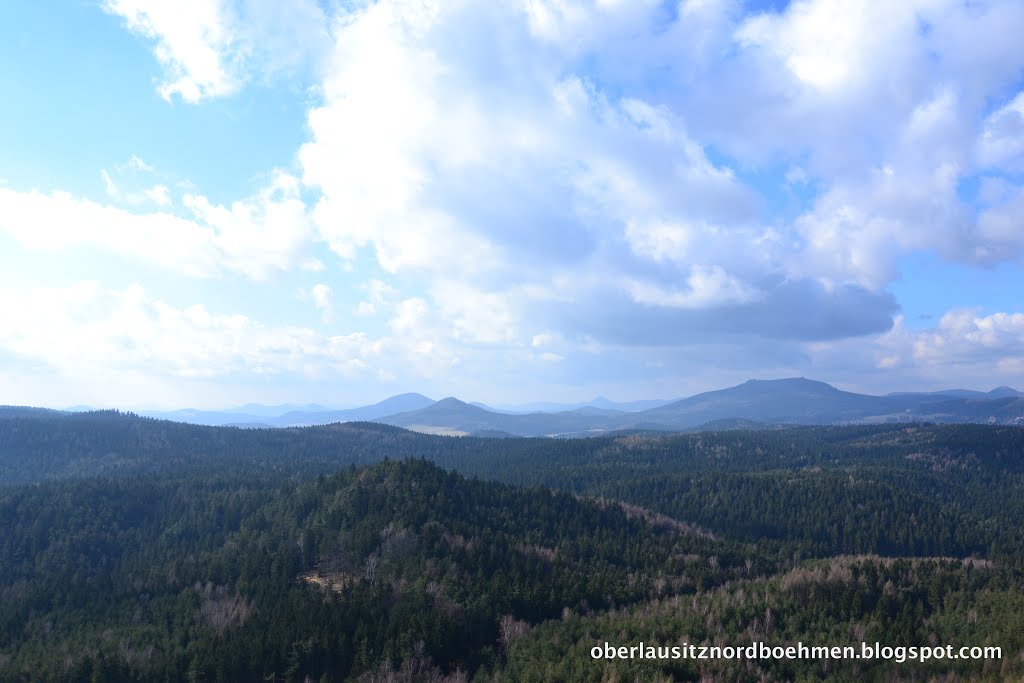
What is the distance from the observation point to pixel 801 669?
215 ft

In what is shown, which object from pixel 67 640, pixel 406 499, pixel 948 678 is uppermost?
pixel 406 499

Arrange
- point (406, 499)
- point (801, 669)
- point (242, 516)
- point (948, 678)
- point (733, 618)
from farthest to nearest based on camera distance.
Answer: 1. point (242, 516)
2. point (406, 499)
3. point (733, 618)
4. point (801, 669)
5. point (948, 678)

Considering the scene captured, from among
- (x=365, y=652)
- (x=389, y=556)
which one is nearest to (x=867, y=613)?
(x=365, y=652)

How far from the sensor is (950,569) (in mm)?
109938

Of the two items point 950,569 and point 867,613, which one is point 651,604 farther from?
point 950,569

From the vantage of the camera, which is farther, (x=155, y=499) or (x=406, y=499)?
(x=155, y=499)

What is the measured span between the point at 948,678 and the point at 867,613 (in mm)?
26672

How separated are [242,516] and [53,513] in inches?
2628

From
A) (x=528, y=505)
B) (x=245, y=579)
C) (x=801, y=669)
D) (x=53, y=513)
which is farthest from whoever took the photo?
(x=53, y=513)

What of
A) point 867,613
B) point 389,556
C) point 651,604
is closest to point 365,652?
point 389,556

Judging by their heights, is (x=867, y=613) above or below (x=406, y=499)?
below

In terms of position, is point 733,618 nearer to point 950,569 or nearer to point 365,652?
point 365,652

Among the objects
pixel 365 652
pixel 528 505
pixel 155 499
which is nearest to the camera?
pixel 365 652

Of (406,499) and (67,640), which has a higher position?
(406,499)
